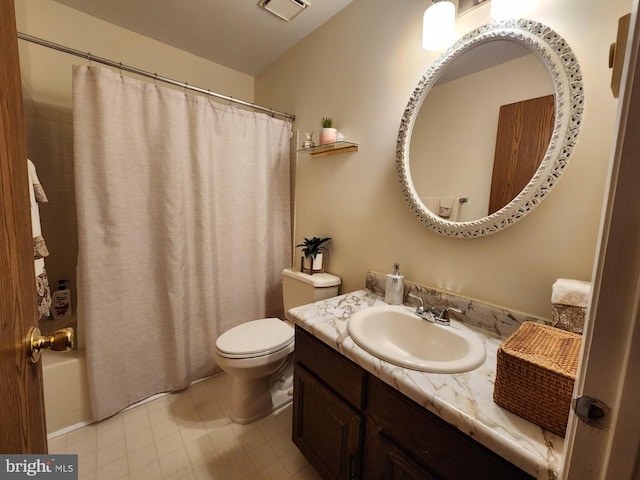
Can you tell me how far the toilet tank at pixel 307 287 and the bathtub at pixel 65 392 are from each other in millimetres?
1172

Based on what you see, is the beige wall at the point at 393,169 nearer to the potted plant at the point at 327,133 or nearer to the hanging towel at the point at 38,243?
the potted plant at the point at 327,133

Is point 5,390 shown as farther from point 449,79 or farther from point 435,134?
point 449,79

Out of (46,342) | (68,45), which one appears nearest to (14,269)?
(46,342)

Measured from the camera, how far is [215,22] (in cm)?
169

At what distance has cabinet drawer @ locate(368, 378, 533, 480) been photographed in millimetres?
567

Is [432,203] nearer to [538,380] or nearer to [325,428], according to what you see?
[538,380]

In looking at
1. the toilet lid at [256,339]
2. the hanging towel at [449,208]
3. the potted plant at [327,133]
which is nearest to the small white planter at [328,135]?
the potted plant at [327,133]

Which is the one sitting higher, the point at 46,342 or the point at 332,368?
the point at 46,342

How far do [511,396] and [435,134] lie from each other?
992 mm

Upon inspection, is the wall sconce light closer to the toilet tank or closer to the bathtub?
the toilet tank

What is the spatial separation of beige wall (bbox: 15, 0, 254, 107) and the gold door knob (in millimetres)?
1852

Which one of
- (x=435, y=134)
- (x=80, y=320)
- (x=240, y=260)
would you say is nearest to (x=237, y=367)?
(x=240, y=260)

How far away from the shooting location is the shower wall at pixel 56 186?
171 centimetres

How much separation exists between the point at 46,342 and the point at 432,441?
0.92 metres
